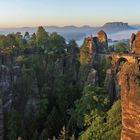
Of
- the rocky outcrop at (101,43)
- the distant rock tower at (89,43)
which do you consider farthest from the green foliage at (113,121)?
the rocky outcrop at (101,43)

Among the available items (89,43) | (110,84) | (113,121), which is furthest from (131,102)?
(89,43)

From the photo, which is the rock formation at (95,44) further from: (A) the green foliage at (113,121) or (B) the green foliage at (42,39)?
(A) the green foliage at (113,121)

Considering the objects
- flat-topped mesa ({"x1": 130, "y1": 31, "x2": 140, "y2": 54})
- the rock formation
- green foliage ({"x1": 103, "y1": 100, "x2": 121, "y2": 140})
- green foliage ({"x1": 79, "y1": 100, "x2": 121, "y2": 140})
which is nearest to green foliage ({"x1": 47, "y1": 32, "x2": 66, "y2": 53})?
the rock formation

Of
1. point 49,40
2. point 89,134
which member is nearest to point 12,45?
point 49,40

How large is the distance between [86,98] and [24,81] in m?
10.7

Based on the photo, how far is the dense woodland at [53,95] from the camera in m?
47.1

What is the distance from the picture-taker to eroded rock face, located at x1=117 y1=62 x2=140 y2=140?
23.7m

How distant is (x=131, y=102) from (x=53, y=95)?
3522 centimetres

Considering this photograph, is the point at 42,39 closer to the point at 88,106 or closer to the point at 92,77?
the point at 92,77

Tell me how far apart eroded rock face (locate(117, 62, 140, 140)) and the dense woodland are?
51.2 ft

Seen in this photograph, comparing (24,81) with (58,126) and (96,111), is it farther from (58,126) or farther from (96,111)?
(96,111)

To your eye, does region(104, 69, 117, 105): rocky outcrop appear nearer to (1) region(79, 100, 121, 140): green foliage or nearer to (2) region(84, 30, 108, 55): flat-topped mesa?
(2) region(84, 30, 108, 55): flat-topped mesa

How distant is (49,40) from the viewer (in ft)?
229

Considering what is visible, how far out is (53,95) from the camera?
58.8 m
